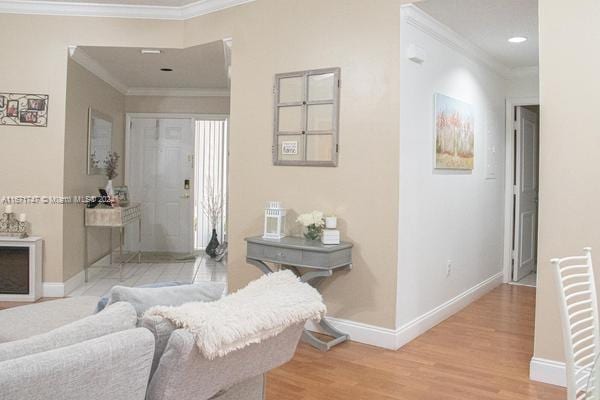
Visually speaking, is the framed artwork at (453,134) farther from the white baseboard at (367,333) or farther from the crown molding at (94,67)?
the crown molding at (94,67)

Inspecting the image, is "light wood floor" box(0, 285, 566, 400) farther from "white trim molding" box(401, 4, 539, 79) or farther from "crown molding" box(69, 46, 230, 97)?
"crown molding" box(69, 46, 230, 97)

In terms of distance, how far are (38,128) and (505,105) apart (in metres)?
5.06

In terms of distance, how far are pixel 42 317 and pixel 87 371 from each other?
1.24 m

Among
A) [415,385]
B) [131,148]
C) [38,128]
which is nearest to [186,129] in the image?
[131,148]

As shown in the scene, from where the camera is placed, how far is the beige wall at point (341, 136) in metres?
3.80

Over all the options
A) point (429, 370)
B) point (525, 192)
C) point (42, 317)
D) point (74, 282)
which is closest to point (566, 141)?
point (429, 370)

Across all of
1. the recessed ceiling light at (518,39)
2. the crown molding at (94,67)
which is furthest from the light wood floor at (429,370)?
the crown molding at (94,67)

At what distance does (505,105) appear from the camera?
20.2ft

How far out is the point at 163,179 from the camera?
A: 25.8 ft

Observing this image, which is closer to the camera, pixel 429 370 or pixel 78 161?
pixel 429 370

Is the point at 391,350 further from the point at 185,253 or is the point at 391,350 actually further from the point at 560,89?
the point at 185,253

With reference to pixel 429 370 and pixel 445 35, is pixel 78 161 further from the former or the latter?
pixel 429 370

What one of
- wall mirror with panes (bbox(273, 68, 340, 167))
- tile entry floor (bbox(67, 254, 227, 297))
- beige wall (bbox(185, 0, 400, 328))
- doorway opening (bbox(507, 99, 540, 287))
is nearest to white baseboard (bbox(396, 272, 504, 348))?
beige wall (bbox(185, 0, 400, 328))

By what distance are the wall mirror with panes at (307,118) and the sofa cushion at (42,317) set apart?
78.2 inches
